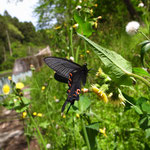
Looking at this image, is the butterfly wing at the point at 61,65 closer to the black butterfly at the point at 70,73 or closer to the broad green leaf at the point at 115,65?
the black butterfly at the point at 70,73

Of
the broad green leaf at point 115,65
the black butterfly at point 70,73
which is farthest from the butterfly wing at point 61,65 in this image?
the broad green leaf at point 115,65

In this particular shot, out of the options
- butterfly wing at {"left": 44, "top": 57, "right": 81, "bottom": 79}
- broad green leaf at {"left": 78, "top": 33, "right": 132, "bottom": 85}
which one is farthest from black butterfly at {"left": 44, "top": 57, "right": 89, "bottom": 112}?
broad green leaf at {"left": 78, "top": 33, "right": 132, "bottom": 85}

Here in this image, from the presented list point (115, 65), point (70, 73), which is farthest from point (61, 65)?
point (115, 65)

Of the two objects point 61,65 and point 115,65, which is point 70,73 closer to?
point 61,65

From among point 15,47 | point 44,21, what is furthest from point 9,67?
point 44,21

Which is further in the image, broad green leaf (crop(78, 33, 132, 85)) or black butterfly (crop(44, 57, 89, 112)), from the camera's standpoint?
black butterfly (crop(44, 57, 89, 112))

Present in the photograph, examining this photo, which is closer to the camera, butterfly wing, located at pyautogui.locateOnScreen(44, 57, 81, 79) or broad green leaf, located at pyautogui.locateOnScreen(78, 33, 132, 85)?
broad green leaf, located at pyautogui.locateOnScreen(78, 33, 132, 85)

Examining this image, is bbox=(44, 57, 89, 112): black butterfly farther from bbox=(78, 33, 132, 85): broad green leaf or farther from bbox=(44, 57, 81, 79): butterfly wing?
bbox=(78, 33, 132, 85): broad green leaf
